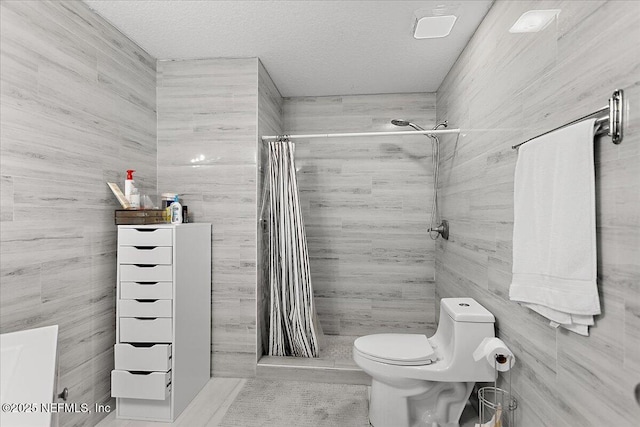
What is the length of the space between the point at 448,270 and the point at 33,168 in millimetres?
2758

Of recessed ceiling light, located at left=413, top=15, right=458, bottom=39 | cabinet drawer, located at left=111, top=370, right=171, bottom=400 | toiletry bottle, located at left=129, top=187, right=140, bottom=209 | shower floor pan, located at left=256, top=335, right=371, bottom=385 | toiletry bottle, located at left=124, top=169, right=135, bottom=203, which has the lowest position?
shower floor pan, located at left=256, top=335, right=371, bottom=385

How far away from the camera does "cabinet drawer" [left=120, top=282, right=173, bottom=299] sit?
2.25m

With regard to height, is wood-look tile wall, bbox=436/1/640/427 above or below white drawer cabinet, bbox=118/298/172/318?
above

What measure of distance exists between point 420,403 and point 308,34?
232cm

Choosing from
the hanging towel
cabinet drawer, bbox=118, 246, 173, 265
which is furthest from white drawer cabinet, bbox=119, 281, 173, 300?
the hanging towel

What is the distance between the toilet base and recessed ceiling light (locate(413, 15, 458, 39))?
6.41 ft

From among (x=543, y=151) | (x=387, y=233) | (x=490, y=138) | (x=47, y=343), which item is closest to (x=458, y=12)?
(x=490, y=138)

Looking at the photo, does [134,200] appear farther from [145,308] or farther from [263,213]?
[263,213]

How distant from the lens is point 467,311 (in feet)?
6.91

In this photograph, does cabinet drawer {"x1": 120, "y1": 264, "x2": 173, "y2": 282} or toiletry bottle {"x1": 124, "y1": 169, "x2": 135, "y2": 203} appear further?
toiletry bottle {"x1": 124, "y1": 169, "x2": 135, "y2": 203}

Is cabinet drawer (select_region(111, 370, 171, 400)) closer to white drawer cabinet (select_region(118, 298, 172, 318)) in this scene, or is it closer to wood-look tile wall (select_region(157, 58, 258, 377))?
white drawer cabinet (select_region(118, 298, 172, 318))

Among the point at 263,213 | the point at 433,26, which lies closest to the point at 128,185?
the point at 263,213

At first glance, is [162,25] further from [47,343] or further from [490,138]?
[490,138]

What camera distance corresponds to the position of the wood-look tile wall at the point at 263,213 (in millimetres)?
2916
